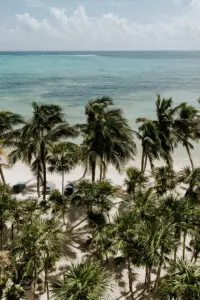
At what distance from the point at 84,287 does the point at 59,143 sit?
1095cm

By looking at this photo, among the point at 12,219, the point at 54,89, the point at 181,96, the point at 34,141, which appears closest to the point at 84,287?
the point at 12,219

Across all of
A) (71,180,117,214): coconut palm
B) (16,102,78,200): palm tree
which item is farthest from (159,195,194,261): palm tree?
(16,102,78,200): palm tree

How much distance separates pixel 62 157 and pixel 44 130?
9.35ft

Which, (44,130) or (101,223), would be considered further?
(44,130)

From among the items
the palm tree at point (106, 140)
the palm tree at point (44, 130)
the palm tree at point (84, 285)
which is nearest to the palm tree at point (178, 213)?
the palm tree at point (84, 285)

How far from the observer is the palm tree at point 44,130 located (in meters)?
18.2

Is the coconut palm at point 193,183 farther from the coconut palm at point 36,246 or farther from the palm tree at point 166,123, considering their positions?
the palm tree at point 166,123

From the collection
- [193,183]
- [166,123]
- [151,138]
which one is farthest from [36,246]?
[166,123]

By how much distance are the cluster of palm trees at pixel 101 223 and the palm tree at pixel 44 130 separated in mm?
72

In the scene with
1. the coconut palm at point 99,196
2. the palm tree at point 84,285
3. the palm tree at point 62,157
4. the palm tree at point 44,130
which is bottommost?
the palm tree at point 84,285

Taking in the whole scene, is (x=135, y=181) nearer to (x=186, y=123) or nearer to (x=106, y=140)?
(x=106, y=140)

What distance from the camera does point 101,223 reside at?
14367mm

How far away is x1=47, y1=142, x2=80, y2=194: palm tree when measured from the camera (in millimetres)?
18234

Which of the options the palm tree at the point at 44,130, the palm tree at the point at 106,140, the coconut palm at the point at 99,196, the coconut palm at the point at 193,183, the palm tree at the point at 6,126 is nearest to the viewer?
the coconut palm at the point at 193,183
